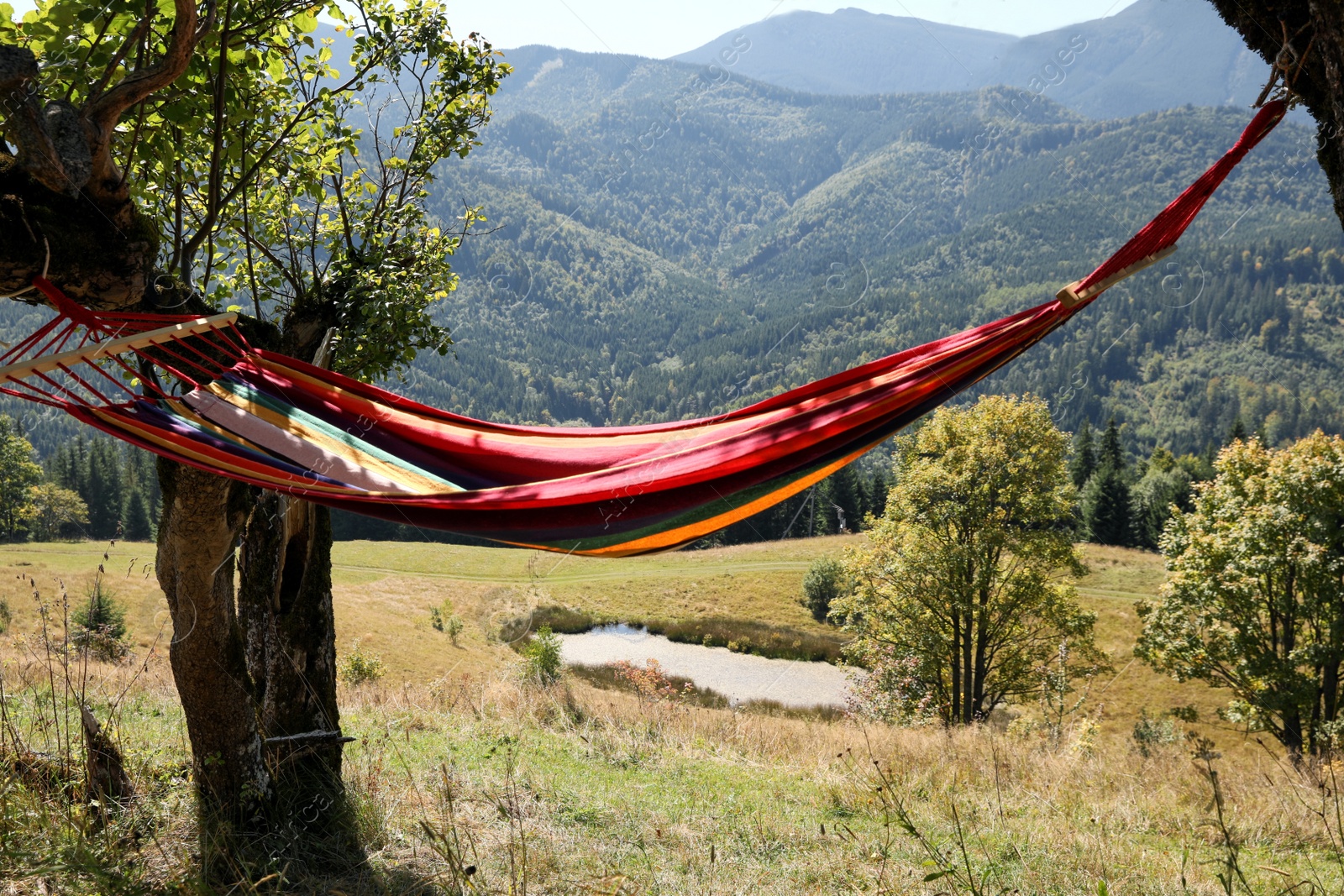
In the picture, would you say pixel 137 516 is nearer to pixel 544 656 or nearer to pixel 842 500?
pixel 842 500

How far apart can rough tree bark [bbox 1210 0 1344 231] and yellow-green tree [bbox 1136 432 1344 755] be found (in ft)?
61.4

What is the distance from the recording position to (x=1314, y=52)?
1665mm

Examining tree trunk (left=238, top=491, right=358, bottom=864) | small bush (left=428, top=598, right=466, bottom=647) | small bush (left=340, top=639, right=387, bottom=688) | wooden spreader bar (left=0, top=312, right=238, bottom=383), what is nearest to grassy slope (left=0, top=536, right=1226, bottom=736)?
small bush (left=428, top=598, right=466, bottom=647)

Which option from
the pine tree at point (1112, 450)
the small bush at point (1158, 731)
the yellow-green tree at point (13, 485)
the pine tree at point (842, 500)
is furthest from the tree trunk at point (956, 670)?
the yellow-green tree at point (13, 485)

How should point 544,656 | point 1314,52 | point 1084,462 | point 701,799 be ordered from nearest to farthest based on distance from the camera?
point 1314,52, point 701,799, point 544,656, point 1084,462

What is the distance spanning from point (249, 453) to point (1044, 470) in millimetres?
17518

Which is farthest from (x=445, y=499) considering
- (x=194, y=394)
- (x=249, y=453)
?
(x=194, y=394)

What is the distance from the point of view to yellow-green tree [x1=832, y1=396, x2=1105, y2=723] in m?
17.1

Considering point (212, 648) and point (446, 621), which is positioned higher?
point (212, 648)

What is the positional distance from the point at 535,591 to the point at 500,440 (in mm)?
24658

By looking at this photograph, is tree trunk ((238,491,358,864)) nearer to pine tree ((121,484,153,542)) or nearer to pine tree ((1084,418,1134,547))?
pine tree ((1084,418,1134,547))

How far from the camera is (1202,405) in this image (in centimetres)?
12238

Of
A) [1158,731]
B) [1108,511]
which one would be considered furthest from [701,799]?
[1108,511]

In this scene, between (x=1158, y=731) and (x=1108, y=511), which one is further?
(x=1108, y=511)
